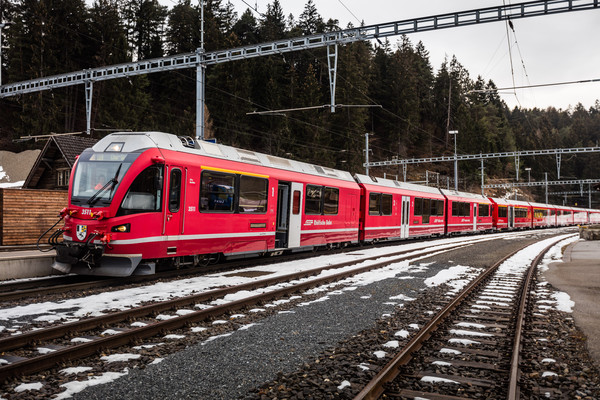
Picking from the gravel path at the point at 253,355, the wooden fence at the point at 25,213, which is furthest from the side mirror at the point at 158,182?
the wooden fence at the point at 25,213

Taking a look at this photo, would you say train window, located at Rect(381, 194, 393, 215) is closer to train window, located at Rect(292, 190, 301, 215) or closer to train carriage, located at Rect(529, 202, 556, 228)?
train window, located at Rect(292, 190, 301, 215)

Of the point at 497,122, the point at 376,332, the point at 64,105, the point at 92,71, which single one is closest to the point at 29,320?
the point at 376,332

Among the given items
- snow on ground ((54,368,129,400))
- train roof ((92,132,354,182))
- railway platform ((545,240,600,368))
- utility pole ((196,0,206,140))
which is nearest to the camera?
snow on ground ((54,368,129,400))

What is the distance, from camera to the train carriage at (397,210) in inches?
819

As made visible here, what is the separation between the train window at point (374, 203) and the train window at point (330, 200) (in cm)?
332

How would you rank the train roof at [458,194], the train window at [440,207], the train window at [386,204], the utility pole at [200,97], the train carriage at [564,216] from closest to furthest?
the utility pole at [200,97] < the train window at [386,204] < the train window at [440,207] < the train roof at [458,194] < the train carriage at [564,216]

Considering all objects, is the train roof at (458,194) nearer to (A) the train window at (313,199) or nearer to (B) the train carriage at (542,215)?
(B) the train carriage at (542,215)

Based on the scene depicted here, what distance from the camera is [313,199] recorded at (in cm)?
1633

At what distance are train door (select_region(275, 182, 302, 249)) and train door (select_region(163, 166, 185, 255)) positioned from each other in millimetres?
4508

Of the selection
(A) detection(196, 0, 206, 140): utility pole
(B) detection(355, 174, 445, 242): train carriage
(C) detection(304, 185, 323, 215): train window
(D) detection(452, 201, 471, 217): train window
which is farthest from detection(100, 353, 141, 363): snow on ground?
(D) detection(452, 201, 471, 217): train window

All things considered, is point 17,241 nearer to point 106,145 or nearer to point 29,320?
point 106,145

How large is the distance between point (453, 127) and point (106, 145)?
8136 centimetres

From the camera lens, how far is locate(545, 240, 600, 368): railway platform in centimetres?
653

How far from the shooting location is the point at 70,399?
4004 mm
